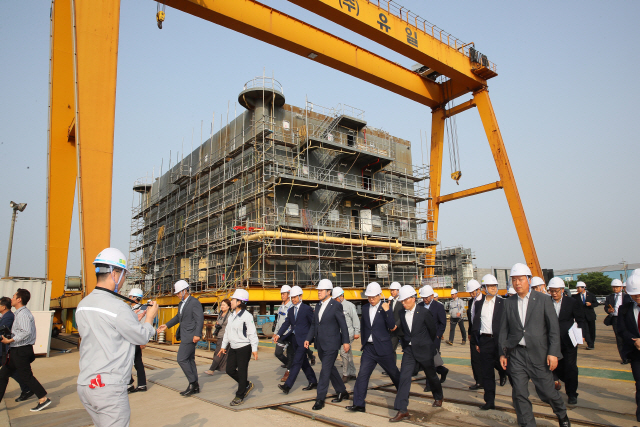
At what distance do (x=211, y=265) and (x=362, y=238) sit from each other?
9.13 metres

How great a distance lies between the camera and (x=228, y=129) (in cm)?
2630

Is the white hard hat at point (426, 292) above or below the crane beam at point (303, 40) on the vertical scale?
below

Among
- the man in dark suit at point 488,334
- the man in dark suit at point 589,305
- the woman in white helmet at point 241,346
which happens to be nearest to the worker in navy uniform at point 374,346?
the man in dark suit at point 488,334

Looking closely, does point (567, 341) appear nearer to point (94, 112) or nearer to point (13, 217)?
point (94, 112)

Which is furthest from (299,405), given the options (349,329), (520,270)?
(520,270)

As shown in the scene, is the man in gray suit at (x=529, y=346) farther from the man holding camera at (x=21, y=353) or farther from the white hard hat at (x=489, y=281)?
the man holding camera at (x=21, y=353)

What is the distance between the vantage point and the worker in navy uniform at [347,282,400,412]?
18.5ft

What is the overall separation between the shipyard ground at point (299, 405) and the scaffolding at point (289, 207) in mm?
11894

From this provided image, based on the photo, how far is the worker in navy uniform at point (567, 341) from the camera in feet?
19.1

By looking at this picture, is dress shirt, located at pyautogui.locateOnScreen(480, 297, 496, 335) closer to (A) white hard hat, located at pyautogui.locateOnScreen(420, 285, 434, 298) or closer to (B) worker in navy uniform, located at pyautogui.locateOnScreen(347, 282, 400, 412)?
(B) worker in navy uniform, located at pyautogui.locateOnScreen(347, 282, 400, 412)

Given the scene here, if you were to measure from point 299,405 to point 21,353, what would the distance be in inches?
162

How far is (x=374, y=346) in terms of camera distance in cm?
576

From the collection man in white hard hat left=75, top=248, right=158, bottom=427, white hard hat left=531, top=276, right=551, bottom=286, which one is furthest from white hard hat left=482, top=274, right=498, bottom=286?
man in white hard hat left=75, top=248, right=158, bottom=427

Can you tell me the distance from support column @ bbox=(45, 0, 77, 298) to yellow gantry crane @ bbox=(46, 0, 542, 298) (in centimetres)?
4
